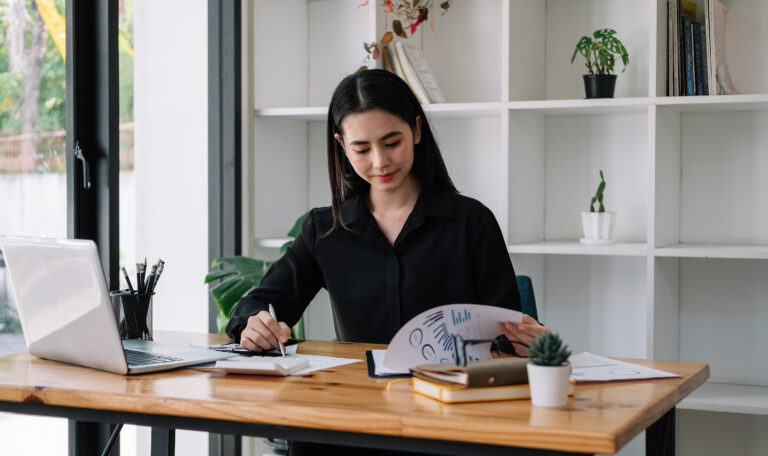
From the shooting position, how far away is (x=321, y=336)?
341 centimetres

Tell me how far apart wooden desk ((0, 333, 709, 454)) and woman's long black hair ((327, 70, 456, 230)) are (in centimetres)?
60

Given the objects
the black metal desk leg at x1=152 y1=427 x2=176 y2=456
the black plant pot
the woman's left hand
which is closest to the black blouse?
the woman's left hand

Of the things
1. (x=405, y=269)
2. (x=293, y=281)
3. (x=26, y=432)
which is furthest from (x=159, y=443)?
(x=405, y=269)

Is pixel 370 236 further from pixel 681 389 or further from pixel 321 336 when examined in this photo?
pixel 321 336

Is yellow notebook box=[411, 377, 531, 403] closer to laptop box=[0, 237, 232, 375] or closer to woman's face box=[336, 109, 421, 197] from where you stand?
laptop box=[0, 237, 232, 375]

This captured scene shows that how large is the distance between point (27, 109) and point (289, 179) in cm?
113

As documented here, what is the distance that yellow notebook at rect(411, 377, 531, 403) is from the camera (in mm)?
1294

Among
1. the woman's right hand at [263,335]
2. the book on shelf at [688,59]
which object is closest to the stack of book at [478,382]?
the woman's right hand at [263,335]

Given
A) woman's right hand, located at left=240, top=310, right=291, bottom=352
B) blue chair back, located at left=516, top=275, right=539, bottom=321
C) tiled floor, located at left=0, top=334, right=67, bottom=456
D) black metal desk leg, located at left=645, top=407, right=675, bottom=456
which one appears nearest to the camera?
black metal desk leg, located at left=645, top=407, right=675, bottom=456

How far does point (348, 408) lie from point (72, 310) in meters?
0.62

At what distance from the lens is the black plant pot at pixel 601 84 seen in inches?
108

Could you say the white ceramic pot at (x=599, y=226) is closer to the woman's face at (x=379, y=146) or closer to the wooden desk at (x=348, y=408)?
the woman's face at (x=379, y=146)

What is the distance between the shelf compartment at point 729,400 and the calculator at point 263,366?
4.79 feet

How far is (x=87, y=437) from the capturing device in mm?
2564
